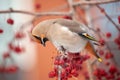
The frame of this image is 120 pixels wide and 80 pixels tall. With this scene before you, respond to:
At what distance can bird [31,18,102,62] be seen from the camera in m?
1.03

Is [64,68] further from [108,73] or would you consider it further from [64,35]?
[108,73]

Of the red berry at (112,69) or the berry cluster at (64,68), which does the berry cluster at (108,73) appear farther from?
the berry cluster at (64,68)

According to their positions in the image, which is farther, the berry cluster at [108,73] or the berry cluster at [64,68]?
the berry cluster at [108,73]

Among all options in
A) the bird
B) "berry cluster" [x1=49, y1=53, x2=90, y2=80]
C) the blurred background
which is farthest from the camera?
the blurred background

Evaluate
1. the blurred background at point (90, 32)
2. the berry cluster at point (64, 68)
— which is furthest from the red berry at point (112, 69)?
the berry cluster at point (64, 68)

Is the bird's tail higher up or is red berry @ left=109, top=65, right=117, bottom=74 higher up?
the bird's tail

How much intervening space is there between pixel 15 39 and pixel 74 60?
578 millimetres

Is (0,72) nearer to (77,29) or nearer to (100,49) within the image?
(100,49)

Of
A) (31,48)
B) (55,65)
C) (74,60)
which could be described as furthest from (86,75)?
(31,48)

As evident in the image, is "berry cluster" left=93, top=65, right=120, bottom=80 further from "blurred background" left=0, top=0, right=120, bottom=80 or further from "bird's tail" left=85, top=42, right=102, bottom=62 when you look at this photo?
"bird's tail" left=85, top=42, right=102, bottom=62

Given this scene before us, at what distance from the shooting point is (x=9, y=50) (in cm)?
154

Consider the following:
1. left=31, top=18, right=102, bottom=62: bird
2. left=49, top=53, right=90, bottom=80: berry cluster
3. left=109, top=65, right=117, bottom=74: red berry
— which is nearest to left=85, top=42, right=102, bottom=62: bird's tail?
left=31, top=18, right=102, bottom=62: bird

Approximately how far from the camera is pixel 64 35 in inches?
41.2

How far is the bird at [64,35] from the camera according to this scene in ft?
3.36
